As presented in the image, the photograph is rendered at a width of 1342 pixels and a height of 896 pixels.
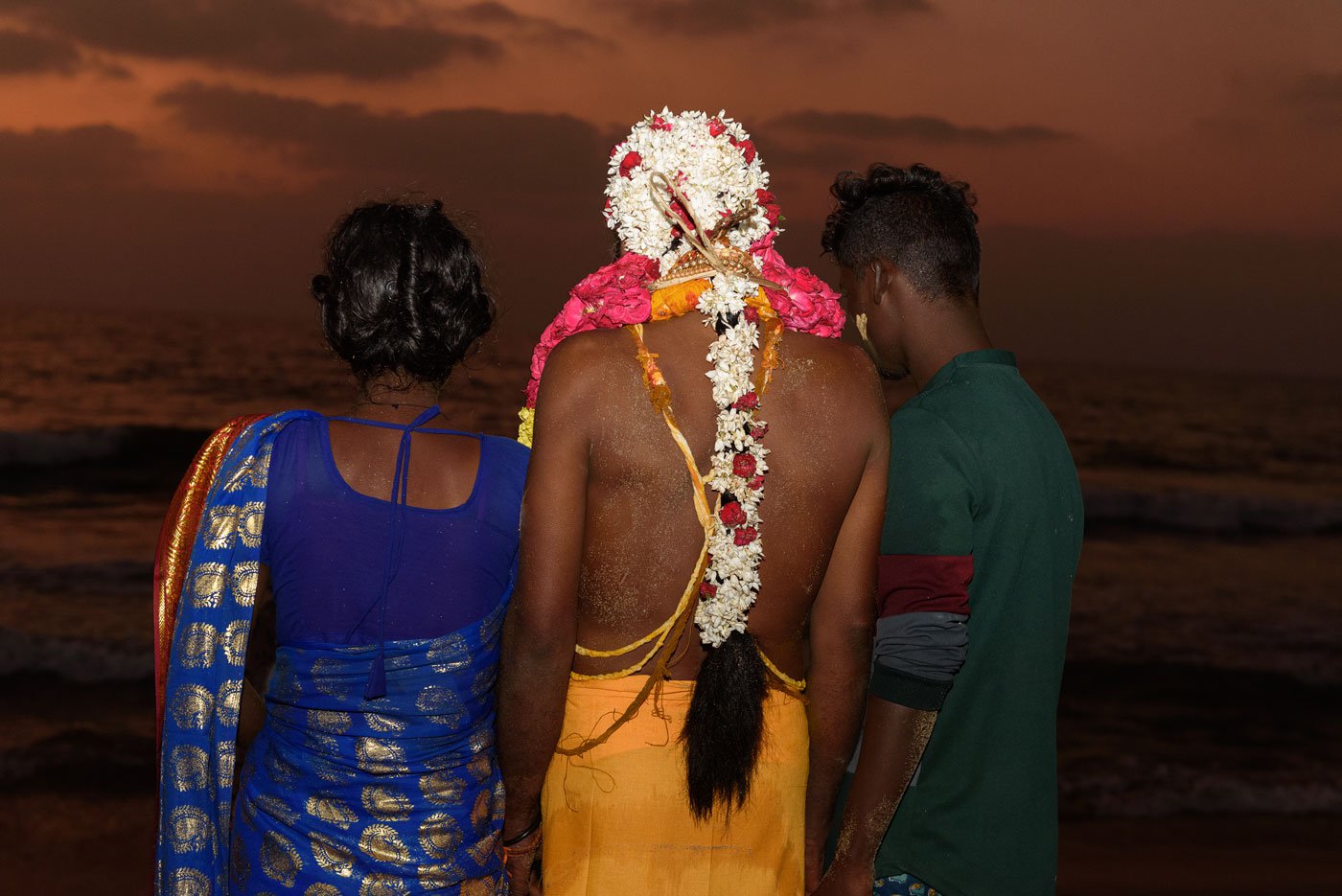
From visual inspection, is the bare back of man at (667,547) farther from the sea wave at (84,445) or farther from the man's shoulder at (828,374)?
the sea wave at (84,445)

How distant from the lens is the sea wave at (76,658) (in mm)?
8203

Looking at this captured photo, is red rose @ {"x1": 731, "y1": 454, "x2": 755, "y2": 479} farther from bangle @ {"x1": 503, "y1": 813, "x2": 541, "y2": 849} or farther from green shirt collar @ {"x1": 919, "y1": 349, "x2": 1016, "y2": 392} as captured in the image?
bangle @ {"x1": 503, "y1": 813, "x2": 541, "y2": 849}

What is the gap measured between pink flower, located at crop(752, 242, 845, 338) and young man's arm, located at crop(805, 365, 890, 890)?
21cm

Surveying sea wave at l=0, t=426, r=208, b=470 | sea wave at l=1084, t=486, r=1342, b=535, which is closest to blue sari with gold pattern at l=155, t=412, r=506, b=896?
sea wave at l=1084, t=486, r=1342, b=535

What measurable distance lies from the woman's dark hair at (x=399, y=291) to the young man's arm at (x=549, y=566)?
252 millimetres

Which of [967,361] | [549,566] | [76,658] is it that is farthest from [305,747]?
[76,658]

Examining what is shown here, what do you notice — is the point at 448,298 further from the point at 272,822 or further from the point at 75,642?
the point at 75,642

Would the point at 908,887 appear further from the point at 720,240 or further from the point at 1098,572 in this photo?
the point at 1098,572

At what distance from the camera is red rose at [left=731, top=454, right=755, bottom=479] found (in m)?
2.17

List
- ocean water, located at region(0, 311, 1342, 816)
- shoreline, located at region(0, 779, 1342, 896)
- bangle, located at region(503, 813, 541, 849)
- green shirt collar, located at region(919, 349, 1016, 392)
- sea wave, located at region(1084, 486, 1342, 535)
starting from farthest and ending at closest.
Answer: sea wave, located at region(1084, 486, 1342, 535) < ocean water, located at region(0, 311, 1342, 816) < shoreline, located at region(0, 779, 1342, 896) < green shirt collar, located at region(919, 349, 1016, 392) < bangle, located at region(503, 813, 541, 849)

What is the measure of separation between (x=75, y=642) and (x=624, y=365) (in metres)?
7.96

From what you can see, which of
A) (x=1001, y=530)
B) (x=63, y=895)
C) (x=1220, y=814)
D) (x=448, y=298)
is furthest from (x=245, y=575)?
(x=1220, y=814)

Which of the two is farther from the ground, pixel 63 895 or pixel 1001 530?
pixel 1001 530

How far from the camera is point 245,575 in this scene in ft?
7.54
